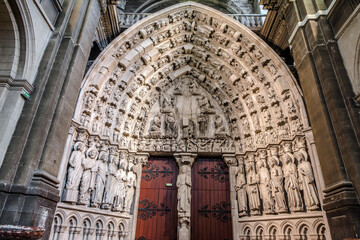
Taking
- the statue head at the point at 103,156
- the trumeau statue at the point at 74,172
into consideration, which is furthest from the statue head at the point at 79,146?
the statue head at the point at 103,156

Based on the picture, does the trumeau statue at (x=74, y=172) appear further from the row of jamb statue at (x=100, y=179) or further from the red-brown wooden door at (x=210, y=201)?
the red-brown wooden door at (x=210, y=201)

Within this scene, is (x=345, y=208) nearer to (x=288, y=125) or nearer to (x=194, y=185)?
(x=288, y=125)

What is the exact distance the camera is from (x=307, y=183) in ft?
15.1

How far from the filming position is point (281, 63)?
19.2 ft

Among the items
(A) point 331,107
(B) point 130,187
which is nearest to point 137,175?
(B) point 130,187

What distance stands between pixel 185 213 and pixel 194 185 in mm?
853

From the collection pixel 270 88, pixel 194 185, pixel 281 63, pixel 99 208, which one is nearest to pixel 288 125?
pixel 270 88

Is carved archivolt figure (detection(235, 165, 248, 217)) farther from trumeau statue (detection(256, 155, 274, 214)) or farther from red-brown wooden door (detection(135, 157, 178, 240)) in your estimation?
red-brown wooden door (detection(135, 157, 178, 240))

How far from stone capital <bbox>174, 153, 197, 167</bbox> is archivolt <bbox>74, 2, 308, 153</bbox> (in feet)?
3.72

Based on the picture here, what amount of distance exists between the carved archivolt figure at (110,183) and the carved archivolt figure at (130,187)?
41cm

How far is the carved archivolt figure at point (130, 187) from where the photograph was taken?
5664mm

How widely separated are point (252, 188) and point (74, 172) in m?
3.91

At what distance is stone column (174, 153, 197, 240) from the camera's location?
559cm

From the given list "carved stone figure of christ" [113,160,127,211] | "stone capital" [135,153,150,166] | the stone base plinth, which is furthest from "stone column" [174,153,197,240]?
the stone base plinth
